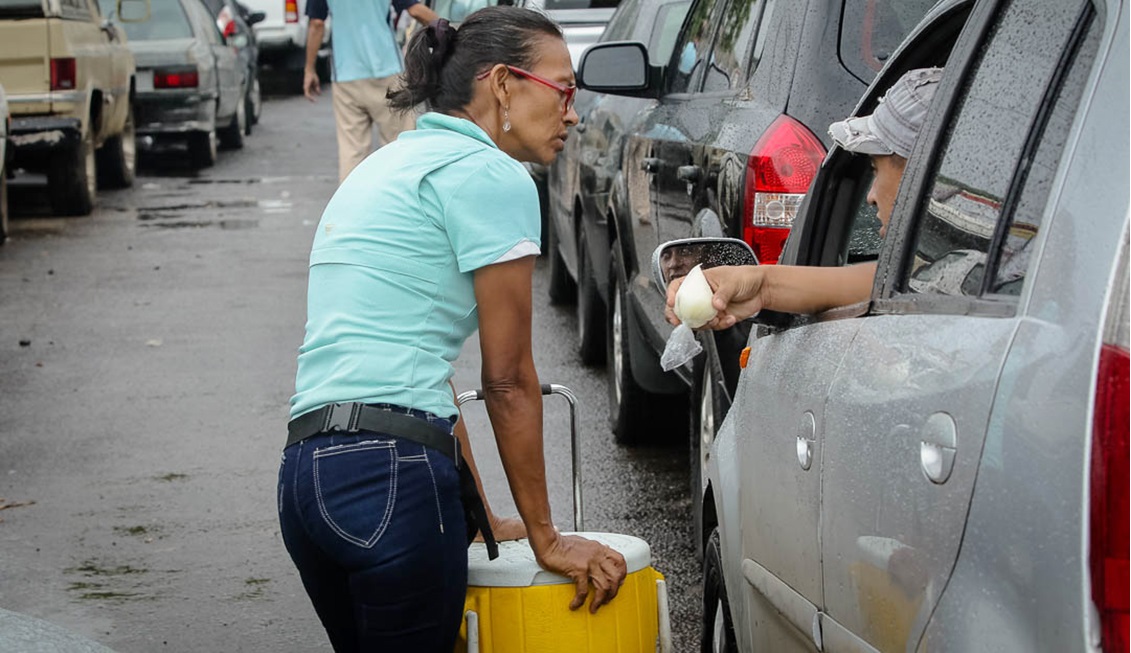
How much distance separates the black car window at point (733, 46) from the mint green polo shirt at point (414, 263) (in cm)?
224

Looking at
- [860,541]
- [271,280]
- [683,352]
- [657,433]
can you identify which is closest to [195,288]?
[271,280]

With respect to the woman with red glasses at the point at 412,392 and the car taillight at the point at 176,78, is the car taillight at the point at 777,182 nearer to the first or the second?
the woman with red glasses at the point at 412,392

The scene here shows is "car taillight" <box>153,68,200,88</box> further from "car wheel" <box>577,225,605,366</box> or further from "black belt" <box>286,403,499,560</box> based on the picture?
"black belt" <box>286,403,499,560</box>

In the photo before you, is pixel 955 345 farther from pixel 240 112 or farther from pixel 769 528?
pixel 240 112

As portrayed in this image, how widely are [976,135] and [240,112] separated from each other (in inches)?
726

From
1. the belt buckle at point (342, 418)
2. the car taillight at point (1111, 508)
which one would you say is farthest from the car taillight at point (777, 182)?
the car taillight at point (1111, 508)

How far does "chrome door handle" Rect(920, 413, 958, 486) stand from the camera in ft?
6.87

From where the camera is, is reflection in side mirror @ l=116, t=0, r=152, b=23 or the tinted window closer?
reflection in side mirror @ l=116, t=0, r=152, b=23

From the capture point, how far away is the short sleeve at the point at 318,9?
39.2 ft

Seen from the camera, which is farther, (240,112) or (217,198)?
(240,112)

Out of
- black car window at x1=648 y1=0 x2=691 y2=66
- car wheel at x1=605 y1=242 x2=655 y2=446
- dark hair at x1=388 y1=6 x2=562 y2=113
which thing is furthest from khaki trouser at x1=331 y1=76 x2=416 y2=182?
dark hair at x1=388 y1=6 x2=562 y2=113

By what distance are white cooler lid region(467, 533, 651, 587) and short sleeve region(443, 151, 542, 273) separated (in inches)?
22.0

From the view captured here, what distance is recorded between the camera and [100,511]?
6.07 m

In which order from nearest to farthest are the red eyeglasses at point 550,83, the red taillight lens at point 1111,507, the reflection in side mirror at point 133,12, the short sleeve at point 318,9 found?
the red taillight lens at point 1111,507 < the red eyeglasses at point 550,83 < the short sleeve at point 318,9 < the reflection in side mirror at point 133,12
